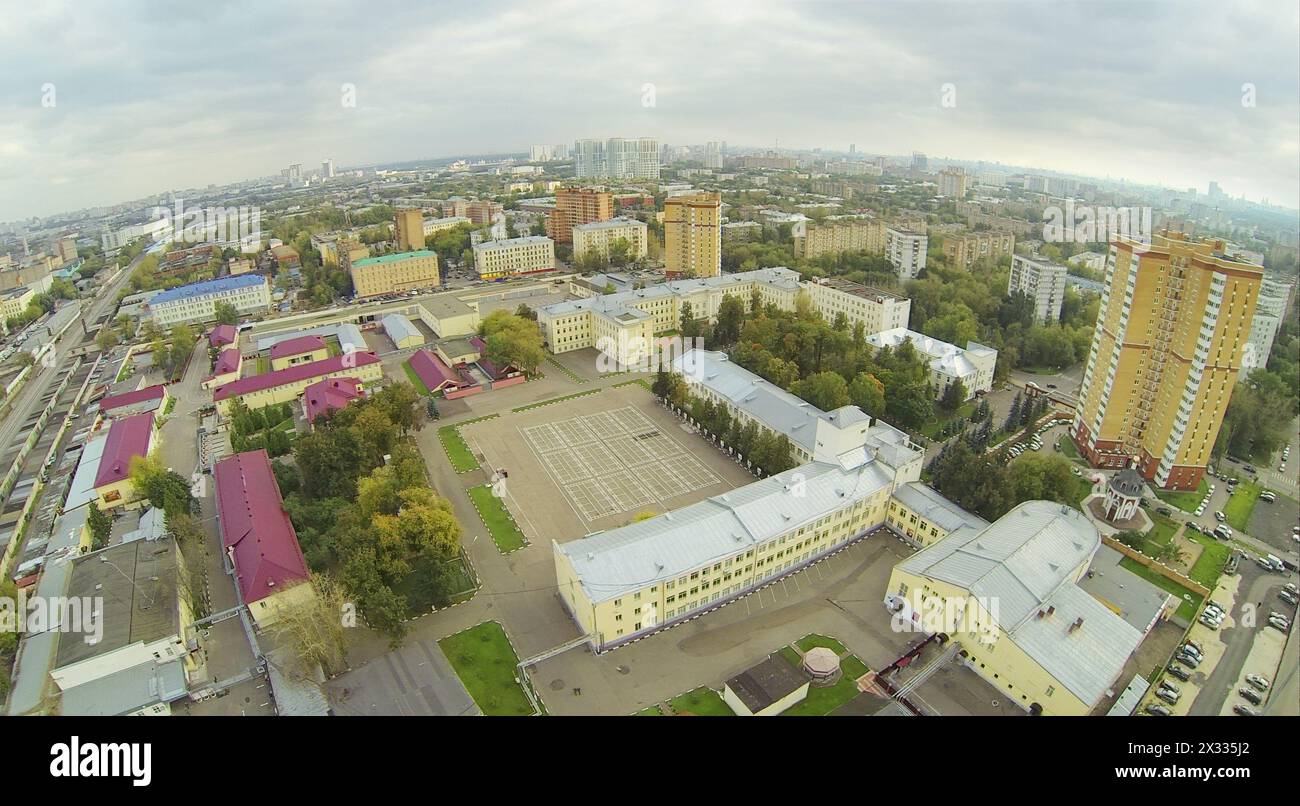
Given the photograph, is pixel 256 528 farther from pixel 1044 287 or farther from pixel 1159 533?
pixel 1044 287

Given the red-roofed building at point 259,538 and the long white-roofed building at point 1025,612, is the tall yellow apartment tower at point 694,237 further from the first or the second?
the red-roofed building at point 259,538

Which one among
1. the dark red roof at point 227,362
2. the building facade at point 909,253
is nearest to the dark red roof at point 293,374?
the dark red roof at point 227,362

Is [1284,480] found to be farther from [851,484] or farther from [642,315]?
[642,315]
